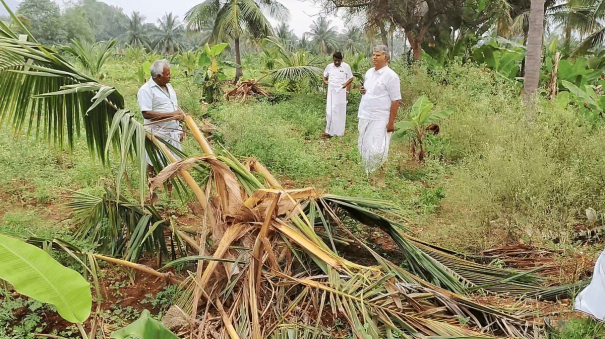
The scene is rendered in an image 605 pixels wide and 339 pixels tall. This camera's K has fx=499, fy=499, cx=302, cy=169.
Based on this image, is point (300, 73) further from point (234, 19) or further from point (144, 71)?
point (234, 19)

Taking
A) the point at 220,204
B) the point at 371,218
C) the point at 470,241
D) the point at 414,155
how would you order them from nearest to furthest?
the point at 220,204, the point at 371,218, the point at 470,241, the point at 414,155

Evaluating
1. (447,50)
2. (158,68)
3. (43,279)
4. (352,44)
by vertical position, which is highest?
(352,44)

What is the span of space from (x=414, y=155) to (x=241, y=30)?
1150 cm

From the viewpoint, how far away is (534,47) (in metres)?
7.37

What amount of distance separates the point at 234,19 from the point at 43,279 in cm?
1549

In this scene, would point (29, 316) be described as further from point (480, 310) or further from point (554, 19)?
point (554, 19)

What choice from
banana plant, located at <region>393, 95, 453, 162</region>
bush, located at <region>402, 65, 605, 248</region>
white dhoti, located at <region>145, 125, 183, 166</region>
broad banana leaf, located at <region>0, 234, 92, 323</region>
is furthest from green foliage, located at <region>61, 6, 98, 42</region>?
broad banana leaf, located at <region>0, 234, 92, 323</region>

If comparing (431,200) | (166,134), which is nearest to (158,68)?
(166,134)

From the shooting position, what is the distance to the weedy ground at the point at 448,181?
3.52 meters

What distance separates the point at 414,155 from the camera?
7.11 meters

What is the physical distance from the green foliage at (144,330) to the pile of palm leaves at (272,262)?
2.09 ft

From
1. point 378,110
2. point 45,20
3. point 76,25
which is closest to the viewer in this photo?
point 378,110

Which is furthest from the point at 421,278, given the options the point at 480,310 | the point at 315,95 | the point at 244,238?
the point at 315,95

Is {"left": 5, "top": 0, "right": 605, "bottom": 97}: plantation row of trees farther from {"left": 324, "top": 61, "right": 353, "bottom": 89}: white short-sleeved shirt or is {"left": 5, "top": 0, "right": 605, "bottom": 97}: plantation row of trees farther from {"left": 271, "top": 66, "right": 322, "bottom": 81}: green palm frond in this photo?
{"left": 324, "top": 61, "right": 353, "bottom": 89}: white short-sleeved shirt
